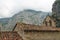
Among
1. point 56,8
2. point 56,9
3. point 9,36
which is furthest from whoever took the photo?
point 56,8

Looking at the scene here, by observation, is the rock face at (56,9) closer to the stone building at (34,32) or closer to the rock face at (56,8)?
the rock face at (56,8)

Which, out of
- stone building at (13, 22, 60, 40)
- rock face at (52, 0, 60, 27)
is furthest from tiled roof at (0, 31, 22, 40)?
rock face at (52, 0, 60, 27)

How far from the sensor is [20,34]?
22734 millimetres

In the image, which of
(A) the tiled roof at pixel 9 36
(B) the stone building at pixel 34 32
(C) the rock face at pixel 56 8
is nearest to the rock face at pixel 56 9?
(C) the rock face at pixel 56 8

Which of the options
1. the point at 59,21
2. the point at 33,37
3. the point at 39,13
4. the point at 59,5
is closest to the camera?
the point at 33,37

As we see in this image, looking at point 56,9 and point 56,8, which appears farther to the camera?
point 56,8

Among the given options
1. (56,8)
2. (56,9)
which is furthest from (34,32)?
(56,8)

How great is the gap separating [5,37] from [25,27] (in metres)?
3.51

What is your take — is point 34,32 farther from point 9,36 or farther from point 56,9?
point 56,9

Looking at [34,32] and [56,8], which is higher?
[56,8]

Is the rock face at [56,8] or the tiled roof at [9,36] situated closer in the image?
the tiled roof at [9,36]

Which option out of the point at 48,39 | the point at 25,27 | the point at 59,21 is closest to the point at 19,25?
the point at 25,27

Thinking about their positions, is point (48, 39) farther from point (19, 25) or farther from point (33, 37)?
point (19, 25)

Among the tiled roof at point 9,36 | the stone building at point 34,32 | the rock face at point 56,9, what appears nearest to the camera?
the tiled roof at point 9,36
